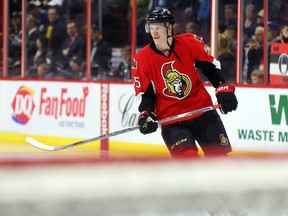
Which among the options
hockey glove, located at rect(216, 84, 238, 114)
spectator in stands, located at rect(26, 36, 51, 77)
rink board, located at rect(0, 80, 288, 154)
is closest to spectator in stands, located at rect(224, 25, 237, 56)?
rink board, located at rect(0, 80, 288, 154)

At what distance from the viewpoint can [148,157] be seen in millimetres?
1595

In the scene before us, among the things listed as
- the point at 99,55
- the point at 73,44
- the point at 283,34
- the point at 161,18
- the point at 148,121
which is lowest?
the point at 148,121

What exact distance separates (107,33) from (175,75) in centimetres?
469

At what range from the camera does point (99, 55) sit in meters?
10.1

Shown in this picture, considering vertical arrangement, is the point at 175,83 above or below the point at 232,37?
below

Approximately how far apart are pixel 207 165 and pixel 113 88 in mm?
8096

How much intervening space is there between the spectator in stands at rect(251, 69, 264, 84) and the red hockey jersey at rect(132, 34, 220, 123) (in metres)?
3.19

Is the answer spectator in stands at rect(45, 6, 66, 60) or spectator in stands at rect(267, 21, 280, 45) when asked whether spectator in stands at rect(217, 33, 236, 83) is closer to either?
spectator in stands at rect(267, 21, 280, 45)

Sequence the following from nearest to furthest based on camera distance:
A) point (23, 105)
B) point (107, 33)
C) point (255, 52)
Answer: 1. point (255, 52)
2. point (107, 33)
3. point (23, 105)

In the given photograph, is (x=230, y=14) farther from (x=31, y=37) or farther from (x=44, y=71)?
(x=31, y=37)

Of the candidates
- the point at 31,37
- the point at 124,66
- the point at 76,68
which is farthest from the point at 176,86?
the point at 31,37

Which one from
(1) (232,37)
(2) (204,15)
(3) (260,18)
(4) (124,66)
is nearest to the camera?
(3) (260,18)

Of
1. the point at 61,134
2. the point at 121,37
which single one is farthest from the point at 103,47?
the point at 61,134

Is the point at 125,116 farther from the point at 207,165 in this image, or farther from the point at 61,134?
the point at 207,165
